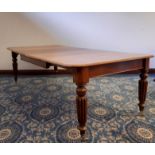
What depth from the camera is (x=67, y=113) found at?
165 centimetres

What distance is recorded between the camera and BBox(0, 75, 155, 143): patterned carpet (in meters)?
1.28

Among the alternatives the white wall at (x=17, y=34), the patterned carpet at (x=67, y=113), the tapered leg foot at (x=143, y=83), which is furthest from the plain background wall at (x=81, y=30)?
the tapered leg foot at (x=143, y=83)

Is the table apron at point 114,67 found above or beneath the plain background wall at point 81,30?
beneath

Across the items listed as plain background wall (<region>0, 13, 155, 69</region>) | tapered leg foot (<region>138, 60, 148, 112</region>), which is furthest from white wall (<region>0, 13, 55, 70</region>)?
tapered leg foot (<region>138, 60, 148, 112</region>)

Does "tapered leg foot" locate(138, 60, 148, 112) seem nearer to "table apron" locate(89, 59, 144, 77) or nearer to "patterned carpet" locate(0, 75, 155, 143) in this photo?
"table apron" locate(89, 59, 144, 77)

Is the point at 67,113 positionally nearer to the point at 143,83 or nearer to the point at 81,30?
the point at 143,83

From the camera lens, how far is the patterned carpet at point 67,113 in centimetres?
128

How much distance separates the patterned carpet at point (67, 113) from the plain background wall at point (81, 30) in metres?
0.81

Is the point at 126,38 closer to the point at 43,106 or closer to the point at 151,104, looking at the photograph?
the point at 151,104

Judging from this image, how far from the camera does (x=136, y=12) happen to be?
2.87 meters

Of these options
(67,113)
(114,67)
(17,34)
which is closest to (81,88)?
(114,67)

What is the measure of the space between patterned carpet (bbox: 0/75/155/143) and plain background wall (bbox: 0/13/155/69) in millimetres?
811

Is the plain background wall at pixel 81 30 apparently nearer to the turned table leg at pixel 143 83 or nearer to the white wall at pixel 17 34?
the white wall at pixel 17 34

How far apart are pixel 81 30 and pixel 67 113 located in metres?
1.79
